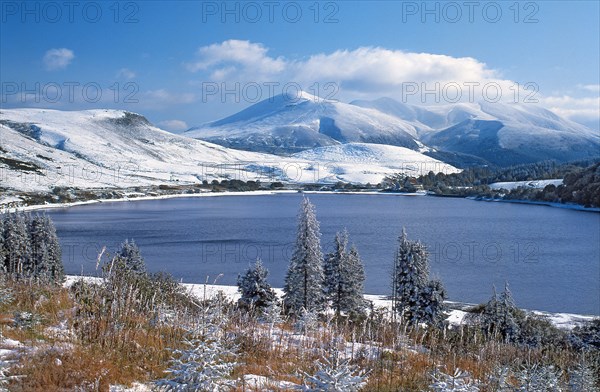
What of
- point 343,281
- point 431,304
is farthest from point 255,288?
point 431,304

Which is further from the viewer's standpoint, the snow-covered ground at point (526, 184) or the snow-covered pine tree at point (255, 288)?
the snow-covered ground at point (526, 184)

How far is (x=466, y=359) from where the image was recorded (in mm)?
8875

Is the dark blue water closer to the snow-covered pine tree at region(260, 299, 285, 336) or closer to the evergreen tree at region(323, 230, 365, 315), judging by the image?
the evergreen tree at region(323, 230, 365, 315)

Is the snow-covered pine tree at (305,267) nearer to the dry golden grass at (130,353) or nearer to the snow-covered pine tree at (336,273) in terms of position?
the snow-covered pine tree at (336,273)

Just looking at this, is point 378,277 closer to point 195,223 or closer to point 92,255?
point 92,255

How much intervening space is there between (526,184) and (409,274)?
153 metres

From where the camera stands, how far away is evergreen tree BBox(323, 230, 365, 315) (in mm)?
31266

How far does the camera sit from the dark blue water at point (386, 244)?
41.2 m

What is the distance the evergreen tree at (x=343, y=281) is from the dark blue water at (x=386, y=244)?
5.16 metres

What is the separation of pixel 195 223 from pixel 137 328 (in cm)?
7934

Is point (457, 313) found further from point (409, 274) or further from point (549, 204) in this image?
point (549, 204)

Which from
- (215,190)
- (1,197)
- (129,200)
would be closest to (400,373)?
(1,197)

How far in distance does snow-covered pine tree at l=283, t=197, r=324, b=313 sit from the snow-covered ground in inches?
5786

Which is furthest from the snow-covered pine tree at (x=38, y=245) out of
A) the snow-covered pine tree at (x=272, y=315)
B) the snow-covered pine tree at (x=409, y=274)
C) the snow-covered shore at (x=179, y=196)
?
the snow-covered shore at (x=179, y=196)
